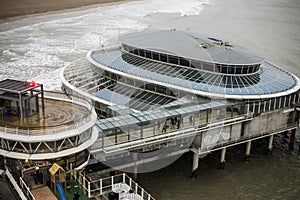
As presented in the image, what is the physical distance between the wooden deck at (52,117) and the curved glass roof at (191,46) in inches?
616

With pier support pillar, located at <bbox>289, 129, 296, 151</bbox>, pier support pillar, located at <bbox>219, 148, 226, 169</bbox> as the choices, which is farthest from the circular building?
pier support pillar, located at <bbox>289, 129, 296, 151</bbox>

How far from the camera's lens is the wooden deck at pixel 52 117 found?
2770cm

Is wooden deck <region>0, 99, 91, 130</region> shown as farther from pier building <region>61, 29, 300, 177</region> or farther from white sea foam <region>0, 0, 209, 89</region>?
white sea foam <region>0, 0, 209, 89</region>

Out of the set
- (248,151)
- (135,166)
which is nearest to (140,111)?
(135,166)

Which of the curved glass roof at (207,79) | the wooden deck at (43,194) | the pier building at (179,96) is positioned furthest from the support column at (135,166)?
the wooden deck at (43,194)

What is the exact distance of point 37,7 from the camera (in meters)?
120

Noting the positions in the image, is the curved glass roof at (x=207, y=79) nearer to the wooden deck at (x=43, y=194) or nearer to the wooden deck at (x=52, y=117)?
the wooden deck at (x=52, y=117)

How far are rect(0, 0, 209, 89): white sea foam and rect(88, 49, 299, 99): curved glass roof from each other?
62.9ft

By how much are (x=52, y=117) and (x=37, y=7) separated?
3846 inches

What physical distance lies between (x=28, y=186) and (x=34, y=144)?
2.60 metres

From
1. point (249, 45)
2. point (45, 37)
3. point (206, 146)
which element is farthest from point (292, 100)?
point (45, 37)

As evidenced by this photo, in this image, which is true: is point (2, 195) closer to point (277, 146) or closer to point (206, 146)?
point (206, 146)

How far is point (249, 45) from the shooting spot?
8675 centimetres

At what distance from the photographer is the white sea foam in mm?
69125
